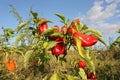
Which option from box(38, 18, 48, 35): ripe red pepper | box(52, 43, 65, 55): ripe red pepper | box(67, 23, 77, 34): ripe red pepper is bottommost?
box(52, 43, 65, 55): ripe red pepper

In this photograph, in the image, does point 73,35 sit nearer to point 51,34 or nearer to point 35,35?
point 51,34

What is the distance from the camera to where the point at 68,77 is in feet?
6.77

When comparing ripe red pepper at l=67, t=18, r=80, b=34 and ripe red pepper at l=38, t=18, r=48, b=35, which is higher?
ripe red pepper at l=38, t=18, r=48, b=35

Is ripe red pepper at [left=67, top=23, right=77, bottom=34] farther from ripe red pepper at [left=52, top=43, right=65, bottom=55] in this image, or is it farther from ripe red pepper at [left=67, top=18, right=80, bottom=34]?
ripe red pepper at [left=52, top=43, right=65, bottom=55]

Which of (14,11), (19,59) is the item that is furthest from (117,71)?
(14,11)

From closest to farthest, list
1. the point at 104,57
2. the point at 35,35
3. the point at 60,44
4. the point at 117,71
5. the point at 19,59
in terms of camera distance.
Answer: the point at 60,44 < the point at 35,35 < the point at 117,71 < the point at 19,59 < the point at 104,57

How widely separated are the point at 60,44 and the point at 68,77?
10.2 inches

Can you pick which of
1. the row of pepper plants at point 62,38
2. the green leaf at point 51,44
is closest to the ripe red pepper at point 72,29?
the row of pepper plants at point 62,38

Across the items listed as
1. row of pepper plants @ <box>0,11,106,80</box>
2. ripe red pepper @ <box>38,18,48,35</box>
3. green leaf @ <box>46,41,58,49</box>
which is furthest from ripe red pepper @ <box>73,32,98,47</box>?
ripe red pepper @ <box>38,18,48,35</box>

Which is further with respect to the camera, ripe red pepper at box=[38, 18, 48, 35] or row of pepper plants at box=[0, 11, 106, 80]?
ripe red pepper at box=[38, 18, 48, 35]

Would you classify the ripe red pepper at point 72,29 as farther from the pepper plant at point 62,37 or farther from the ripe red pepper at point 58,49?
the ripe red pepper at point 58,49

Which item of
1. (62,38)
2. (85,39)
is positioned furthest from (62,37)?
(85,39)

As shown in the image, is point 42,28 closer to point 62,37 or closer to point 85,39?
point 62,37

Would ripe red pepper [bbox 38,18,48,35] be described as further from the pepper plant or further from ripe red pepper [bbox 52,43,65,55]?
ripe red pepper [bbox 52,43,65,55]
